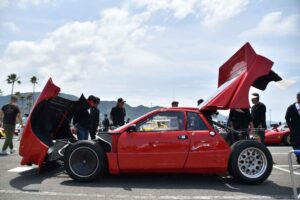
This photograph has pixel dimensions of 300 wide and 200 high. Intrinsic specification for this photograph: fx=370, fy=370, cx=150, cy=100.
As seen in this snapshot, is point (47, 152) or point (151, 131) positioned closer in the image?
point (151, 131)

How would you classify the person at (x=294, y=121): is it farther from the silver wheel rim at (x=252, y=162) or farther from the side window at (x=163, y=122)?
the side window at (x=163, y=122)

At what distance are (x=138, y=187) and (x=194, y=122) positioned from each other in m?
1.55

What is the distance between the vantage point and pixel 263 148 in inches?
262

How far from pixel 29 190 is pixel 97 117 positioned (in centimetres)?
417

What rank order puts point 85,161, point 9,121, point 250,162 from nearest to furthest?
point 250,162
point 85,161
point 9,121

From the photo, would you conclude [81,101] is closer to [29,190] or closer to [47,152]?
[47,152]

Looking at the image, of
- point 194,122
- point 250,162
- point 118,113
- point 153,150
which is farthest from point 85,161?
point 118,113

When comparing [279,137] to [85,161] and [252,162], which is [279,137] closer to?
[252,162]

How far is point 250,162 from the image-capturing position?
6.62 meters

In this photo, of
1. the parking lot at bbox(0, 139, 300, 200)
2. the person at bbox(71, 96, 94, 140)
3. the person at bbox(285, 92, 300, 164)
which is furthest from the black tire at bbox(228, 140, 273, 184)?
the person at bbox(71, 96, 94, 140)

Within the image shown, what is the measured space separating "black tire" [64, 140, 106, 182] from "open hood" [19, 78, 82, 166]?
66cm

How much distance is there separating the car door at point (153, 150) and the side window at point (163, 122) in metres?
0.09

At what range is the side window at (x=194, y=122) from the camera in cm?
672

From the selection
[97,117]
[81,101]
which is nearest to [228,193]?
[81,101]
